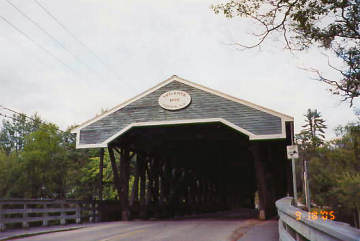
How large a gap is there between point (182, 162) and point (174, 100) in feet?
31.5

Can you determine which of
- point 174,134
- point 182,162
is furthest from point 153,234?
point 182,162

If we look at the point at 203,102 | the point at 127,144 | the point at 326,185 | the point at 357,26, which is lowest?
the point at 326,185

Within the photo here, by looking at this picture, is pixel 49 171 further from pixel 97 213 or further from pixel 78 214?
pixel 78 214

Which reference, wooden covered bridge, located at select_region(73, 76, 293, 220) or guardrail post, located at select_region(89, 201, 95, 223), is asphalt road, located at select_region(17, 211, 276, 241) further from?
wooden covered bridge, located at select_region(73, 76, 293, 220)

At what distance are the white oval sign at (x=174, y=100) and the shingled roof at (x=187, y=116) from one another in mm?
158

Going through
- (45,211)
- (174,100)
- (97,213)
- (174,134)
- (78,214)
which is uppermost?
(174,100)

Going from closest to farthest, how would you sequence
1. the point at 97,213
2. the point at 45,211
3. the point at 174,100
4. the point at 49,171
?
the point at 45,211
the point at 97,213
the point at 174,100
the point at 49,171

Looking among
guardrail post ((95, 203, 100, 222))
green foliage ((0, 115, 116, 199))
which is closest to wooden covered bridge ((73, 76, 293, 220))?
guardrail post ((95, 203, 100, 222))

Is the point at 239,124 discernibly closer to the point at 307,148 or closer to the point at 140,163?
the point at 140,163

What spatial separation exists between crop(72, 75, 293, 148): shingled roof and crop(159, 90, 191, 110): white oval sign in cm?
16

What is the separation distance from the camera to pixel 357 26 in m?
11.5

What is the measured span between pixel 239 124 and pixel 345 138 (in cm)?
3905

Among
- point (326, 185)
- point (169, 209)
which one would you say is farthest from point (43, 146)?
point (326, 185)

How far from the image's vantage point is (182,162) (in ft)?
86.5
